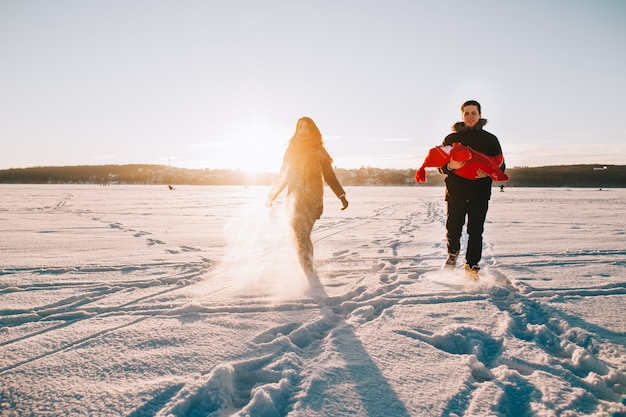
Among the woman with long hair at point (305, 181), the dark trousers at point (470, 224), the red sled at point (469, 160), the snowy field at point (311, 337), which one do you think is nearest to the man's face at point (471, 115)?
the red sled at point (469, 160)

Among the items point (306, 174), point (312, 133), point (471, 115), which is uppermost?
point (471, 115)

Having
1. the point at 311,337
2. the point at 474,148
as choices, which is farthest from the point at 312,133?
the point at 311,337

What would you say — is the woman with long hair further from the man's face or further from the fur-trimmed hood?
the man's face

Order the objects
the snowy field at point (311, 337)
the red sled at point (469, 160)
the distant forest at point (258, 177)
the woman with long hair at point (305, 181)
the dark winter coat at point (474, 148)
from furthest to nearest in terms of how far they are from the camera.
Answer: the distant forest at point (258, 177) → the woman with long hair at point (305, 181) → the dark winter coat at point (474, 148) → the red sled at point (469, 160) → the snowy field at point (311, 337)

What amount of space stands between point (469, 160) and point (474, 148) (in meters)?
0.18

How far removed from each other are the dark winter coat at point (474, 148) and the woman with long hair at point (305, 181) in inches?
52.5

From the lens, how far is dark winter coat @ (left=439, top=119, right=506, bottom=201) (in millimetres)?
4031

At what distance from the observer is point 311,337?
2527 millimetres

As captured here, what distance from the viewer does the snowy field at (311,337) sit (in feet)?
5.80

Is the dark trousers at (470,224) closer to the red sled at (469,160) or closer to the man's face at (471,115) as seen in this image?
the red sled at (469,160)

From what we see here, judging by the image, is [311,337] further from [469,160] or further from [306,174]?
[469,160]

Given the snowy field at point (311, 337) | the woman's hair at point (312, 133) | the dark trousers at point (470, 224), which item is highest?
the woman's hair at point (312, 133)

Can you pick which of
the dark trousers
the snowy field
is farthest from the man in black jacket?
the snowy field

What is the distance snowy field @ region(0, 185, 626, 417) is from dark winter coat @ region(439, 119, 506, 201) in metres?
0.95
